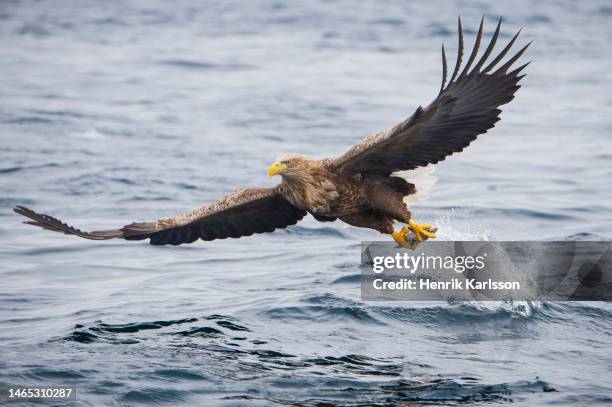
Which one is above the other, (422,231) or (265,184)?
(265,184)

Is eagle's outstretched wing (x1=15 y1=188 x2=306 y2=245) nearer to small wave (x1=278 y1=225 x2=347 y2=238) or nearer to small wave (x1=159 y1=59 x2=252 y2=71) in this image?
small wave (x1=278 y1=225 x2=347 y2=238)

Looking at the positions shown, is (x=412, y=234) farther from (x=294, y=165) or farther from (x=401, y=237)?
(x=294, y=165)

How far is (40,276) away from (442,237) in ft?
14.4

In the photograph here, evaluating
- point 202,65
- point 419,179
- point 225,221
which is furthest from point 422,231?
point 202,65

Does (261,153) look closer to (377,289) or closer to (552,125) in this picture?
(552,125)

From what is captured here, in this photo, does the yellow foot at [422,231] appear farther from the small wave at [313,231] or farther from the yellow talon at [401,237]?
the small wave at [313,231]

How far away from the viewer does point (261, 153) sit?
17078 millimetres

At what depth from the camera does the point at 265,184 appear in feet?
50.1

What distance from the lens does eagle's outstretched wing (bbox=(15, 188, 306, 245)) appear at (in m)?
9.32

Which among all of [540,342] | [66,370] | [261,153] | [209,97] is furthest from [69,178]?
[540,342]

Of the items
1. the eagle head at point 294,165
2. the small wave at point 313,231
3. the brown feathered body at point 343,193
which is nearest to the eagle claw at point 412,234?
the brown feathered body at point 343,193

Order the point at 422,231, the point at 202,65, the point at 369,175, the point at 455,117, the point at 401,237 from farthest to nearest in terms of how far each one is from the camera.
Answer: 1. the point at 202,65
2. the point at 401,237
3. the point at 422,231
4. the point at 369,175
5. the point at 455,117

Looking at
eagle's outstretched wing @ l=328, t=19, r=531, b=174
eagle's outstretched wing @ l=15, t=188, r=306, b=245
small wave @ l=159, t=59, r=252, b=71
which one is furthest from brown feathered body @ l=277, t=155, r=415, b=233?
small wave @ l=159, t=59, r=252, b=71

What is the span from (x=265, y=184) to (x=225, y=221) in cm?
559
